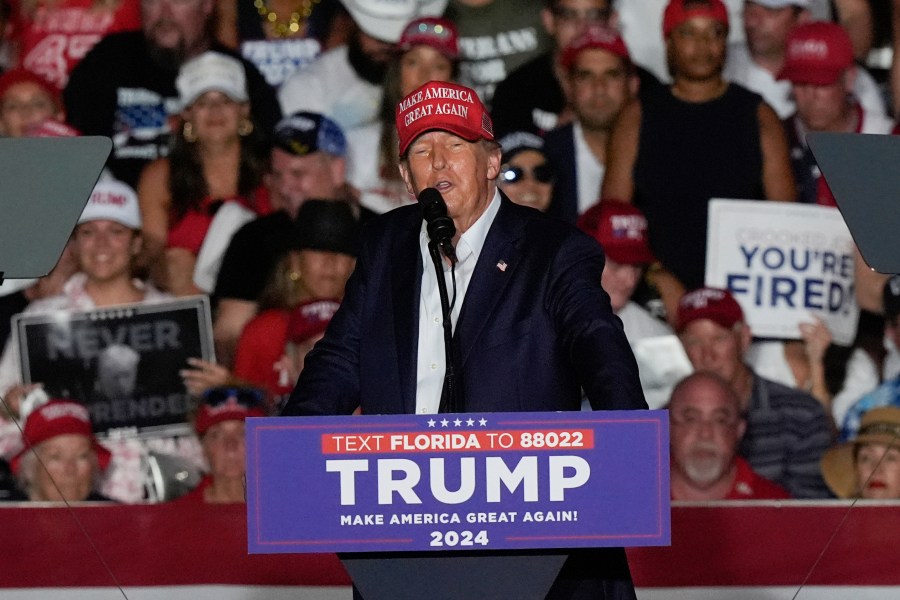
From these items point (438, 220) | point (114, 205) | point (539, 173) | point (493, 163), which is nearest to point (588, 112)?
point (539, 173)

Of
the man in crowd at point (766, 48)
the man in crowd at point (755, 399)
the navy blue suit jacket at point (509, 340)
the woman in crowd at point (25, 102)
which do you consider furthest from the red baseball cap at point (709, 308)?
the navy blue suit jacket at point (509, 340)

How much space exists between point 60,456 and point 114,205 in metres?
0.84

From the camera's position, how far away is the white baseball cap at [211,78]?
489 cm

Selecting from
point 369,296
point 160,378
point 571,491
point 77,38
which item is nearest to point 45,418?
point 160,378

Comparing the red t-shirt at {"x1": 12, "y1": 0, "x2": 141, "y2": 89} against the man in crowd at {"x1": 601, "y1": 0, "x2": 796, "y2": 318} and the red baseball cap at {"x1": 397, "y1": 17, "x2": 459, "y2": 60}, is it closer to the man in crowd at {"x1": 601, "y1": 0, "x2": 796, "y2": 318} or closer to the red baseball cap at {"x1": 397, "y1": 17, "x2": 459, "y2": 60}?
the red baseball cap at {"x1": 397, "y1": 17, "x2": 459, "y2": 60}

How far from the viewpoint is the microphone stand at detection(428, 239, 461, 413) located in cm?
197

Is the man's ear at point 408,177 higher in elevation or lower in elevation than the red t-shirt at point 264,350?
higher

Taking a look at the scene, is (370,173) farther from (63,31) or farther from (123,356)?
(63,31)

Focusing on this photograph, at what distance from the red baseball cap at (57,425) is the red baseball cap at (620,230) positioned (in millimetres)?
1709

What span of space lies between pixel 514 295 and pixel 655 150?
2.77 meters

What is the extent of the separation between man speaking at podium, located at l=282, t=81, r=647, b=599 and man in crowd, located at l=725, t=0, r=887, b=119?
2.80 metres

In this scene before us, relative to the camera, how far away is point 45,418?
468cm

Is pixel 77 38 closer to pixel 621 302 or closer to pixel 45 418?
pixel 45 418

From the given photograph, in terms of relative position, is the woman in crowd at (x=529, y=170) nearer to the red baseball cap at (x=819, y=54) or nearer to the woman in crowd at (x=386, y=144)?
the woman in crowd at (x=386, y=144)
